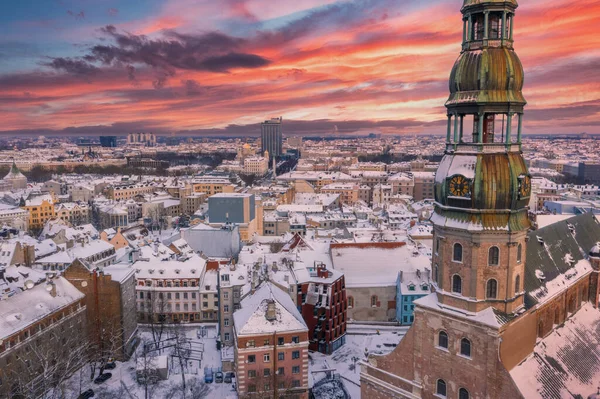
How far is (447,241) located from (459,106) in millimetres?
9421

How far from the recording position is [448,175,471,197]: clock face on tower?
32469 mm

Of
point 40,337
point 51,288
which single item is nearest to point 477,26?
point 40,337

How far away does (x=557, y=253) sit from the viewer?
47.7 m

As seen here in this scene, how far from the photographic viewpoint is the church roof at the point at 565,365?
35.0 metres

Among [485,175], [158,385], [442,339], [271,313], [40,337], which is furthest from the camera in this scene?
[158,385]

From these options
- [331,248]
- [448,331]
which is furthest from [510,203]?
[331,248]

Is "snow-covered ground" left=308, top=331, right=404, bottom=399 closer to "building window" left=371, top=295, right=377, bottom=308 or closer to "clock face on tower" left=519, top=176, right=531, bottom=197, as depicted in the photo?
"building window" left=371, top=295, right=377, bottom=308

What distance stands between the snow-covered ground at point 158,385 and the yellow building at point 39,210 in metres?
114

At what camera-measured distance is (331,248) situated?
85.8m

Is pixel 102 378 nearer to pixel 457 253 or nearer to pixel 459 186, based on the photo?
pixel 457 253

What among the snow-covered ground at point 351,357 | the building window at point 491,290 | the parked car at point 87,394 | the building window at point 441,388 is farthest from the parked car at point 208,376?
the building window at point 491,290

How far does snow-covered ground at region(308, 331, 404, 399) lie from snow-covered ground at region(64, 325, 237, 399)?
12833mm

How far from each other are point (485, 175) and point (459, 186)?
5.97ft

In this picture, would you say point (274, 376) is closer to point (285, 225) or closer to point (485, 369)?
point (485, 369)
